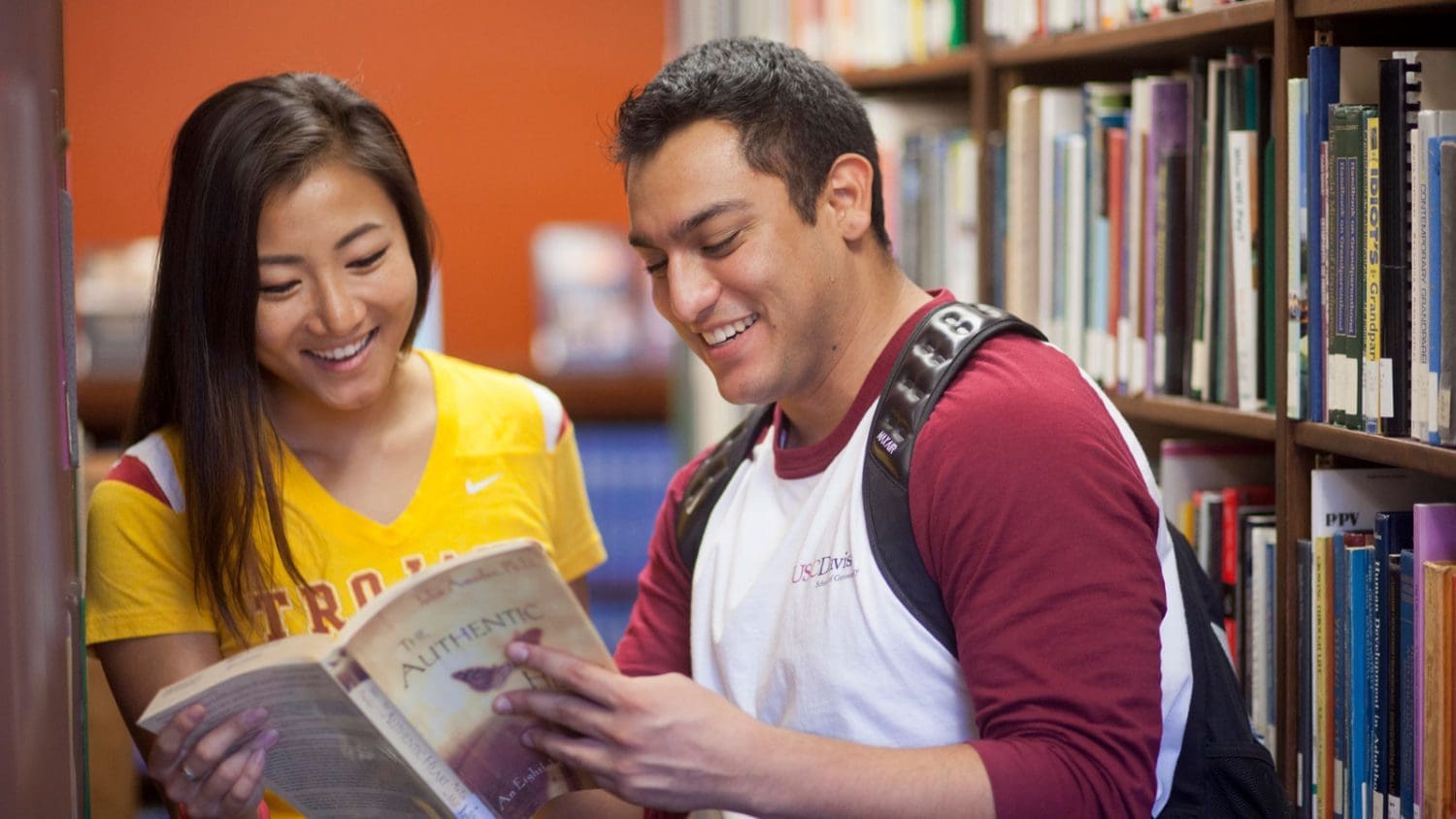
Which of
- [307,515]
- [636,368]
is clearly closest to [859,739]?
[307,515]

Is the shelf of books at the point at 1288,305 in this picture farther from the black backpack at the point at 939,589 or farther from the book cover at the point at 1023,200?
the black backpack at the point at 939,589

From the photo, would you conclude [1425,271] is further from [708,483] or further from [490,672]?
[490,672]

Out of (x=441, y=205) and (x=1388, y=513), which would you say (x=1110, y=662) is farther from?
(x=441, y=205)

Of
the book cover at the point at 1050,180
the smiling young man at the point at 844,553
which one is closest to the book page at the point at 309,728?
the smiling young man at the point at 844,553

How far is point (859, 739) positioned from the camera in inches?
46.7

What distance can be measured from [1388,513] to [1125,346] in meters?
0.55

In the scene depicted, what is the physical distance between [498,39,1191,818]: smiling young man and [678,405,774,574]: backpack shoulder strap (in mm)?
15

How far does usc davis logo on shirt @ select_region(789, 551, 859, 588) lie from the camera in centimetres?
120

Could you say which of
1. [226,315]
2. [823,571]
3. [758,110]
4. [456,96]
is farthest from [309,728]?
[456,96]

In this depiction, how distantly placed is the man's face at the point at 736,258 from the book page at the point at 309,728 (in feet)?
1.41

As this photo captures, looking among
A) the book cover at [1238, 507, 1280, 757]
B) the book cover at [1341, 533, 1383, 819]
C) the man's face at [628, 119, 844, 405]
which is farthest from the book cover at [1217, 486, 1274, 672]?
the man's face at [628, 119, 844, 405]

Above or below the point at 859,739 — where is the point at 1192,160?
above

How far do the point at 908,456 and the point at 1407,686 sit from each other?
0.52 meters

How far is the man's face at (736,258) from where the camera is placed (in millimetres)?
1274
